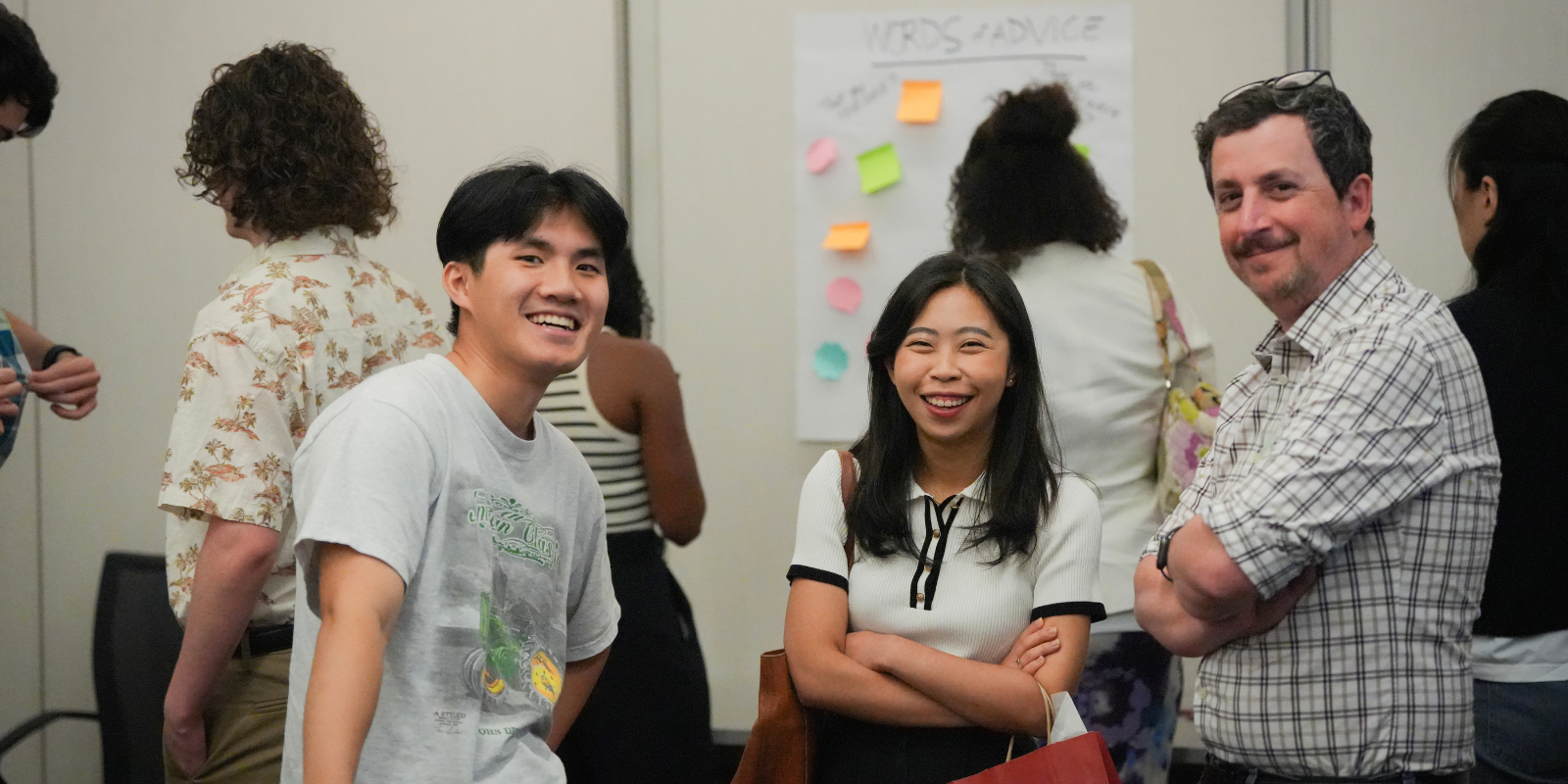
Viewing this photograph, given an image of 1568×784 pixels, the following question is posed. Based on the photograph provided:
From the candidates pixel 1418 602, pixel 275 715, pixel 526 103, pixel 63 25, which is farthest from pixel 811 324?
pixel 63 25

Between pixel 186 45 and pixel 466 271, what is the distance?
7.84 feet

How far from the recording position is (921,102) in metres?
3.13

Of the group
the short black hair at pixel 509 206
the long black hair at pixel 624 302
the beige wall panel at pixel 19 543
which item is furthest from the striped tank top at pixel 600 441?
the beige wall panel at pixel 19 543

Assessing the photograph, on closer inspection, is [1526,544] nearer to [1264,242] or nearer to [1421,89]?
[1264,242]

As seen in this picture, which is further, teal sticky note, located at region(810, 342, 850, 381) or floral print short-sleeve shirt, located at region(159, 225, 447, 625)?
teal sticky note, located at region(810, 342, 850, 381)

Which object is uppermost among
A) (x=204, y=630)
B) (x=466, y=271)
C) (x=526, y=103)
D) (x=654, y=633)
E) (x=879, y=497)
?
(x=526, y=103)

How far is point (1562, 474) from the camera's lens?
1858 millimetres

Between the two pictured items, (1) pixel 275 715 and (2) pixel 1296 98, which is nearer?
(2) pixel 1296 98

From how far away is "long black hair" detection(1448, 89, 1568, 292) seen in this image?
1.93 metres

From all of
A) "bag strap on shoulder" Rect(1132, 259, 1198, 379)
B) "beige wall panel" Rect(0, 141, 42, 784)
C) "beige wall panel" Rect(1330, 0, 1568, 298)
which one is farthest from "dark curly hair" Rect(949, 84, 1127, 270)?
"beige wall panel" Rect(0, 141, 42, 784)

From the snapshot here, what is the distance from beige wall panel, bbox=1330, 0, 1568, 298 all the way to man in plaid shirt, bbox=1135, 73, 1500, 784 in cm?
161

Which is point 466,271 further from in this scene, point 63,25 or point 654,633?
point 63,25

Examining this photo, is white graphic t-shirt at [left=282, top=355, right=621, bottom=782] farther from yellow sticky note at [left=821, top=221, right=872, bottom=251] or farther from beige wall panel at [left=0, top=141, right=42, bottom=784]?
beige wall panel at [left=0, top=141, right=42, bottom=784]

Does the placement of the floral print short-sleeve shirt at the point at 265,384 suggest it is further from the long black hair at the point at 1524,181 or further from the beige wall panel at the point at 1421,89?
the beige wall panel at the point at 1421,89
